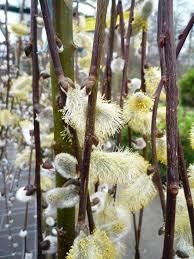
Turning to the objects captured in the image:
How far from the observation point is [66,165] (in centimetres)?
41

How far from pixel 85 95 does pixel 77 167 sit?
100 millimetres

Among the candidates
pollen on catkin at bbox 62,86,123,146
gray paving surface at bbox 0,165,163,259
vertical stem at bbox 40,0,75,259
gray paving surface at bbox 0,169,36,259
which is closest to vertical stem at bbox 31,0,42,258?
vertical stem at bbox 40,0,75,259

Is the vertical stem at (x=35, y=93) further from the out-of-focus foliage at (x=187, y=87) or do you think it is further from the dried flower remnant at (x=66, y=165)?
the out-of-focus foliage at (x=187, y=87)

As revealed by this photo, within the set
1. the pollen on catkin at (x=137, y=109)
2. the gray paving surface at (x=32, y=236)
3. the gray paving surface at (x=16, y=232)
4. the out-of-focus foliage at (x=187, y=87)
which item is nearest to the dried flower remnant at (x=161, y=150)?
the pollen on catkin at (x=137, y=109)

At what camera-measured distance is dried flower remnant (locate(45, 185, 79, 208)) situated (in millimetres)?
397

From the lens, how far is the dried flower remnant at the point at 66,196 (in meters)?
0.40

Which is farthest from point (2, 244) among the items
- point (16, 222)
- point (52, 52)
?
point (52, 52)

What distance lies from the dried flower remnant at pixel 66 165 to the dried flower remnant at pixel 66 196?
0.01 metres

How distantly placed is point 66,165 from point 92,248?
10 centimetres

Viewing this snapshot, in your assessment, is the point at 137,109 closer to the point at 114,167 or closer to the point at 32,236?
the point at 114,167

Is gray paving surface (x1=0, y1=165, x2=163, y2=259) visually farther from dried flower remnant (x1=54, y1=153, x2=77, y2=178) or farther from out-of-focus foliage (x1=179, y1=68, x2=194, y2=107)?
out-of-focus foliage (x1=179, y1=68, x2=194, y2=107)

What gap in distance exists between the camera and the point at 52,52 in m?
Result: 0.36

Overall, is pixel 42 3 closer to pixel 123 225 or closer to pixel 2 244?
pixel 123 225

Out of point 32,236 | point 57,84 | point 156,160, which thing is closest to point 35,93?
point 57,84
